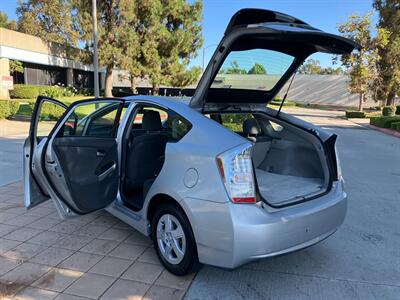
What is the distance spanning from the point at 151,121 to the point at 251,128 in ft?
3.93

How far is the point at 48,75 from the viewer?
37031 mm

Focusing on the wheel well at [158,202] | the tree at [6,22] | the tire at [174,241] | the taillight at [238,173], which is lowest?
the tire at [174,241]

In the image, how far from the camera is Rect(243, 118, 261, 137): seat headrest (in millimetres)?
4293

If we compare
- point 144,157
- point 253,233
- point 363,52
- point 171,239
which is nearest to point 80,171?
point 144,157

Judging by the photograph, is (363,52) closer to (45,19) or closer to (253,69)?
(253,69)

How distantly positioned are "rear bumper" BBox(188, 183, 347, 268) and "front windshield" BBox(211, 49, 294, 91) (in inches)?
51.3

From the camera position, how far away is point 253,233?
263 centimetres

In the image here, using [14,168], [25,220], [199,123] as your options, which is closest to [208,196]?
[199,123]

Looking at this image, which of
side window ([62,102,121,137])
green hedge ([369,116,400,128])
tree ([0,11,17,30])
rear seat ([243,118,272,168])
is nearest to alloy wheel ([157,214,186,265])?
rear seat ([243,118,272,168])

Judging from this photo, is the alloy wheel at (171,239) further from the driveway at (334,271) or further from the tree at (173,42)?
the tree at (173,42)

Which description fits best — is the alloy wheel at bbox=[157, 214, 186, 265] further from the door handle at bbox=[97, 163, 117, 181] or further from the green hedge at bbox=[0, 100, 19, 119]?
the green hedge at bbox=[0, 100, 19, 119]

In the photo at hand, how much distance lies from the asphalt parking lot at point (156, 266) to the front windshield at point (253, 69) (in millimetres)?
1725

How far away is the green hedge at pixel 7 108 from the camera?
16875mm

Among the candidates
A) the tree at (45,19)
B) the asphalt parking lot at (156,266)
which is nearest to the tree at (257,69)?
the asphalt parking lot at (156,266)
